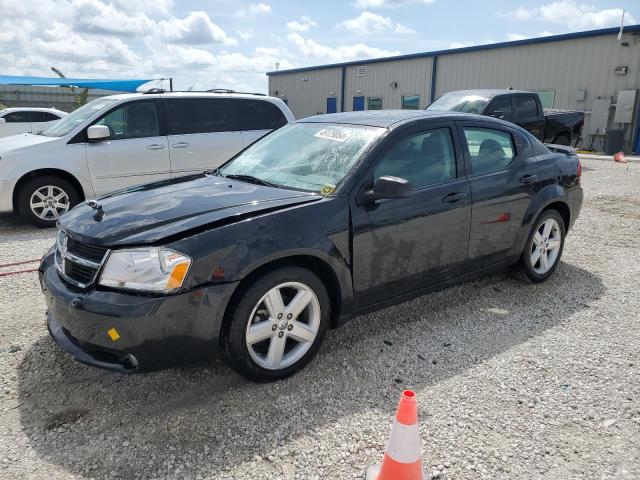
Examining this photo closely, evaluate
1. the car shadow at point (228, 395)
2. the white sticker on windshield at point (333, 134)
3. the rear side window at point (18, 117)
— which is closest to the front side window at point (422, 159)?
the white sticker on windshield at point (333, 134)

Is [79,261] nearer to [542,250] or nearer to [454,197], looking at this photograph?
[454,197]

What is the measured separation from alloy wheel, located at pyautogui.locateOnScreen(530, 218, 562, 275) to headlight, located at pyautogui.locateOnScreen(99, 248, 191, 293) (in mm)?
3282

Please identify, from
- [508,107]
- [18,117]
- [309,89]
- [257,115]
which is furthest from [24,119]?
[309,89]

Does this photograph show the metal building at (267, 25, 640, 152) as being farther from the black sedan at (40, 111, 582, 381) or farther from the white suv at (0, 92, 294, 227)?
the black sedan at (40, 111, 582, 381)

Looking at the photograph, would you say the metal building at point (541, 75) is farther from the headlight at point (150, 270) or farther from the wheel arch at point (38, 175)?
the headlight at point (150, 270)

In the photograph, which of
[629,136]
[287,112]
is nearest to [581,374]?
[287,112]

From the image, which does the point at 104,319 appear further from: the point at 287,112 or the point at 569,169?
the point at 287,112

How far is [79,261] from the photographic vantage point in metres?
2.87

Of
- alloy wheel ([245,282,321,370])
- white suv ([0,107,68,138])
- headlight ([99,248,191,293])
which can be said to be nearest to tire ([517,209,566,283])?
alloy wheel ([245,282,321,370])

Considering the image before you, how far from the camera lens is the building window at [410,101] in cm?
2536

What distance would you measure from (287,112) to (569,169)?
183 inches

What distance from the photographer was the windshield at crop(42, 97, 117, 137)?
6.93 m

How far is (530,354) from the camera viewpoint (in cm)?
351

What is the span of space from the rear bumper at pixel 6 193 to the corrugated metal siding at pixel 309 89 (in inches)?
986
